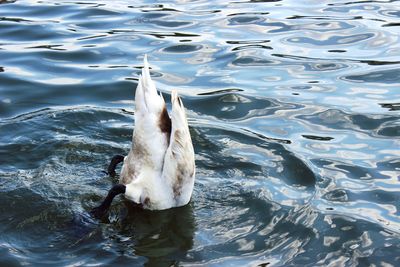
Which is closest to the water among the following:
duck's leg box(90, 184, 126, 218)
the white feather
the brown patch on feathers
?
duck's leg box(90, 184, 126, 218)

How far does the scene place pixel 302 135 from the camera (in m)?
7.09

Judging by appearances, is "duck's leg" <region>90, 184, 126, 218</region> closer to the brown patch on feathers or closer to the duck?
the duck

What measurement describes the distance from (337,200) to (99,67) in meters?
4.14

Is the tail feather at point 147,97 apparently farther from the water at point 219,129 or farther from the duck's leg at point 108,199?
the water at point 219,129

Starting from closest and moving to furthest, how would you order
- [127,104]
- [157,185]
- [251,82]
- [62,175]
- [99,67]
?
[157,185]
[62,175]
[127,104]
[251,82]
[99,67]

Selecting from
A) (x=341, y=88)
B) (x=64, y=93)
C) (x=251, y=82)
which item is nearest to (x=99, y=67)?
(x=64, y=93)

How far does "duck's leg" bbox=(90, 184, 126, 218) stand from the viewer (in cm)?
545

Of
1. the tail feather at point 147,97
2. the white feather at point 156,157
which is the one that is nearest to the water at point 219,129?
the white feather at point 156,157

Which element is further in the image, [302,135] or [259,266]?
[302,135]

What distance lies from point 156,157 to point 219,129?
5.68ft

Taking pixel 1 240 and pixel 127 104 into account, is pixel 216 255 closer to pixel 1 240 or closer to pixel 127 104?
pixel 1 240

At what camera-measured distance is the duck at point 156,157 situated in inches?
212

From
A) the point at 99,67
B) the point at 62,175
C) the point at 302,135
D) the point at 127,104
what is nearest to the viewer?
the point at 62,175

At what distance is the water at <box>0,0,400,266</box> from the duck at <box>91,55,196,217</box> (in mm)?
167
